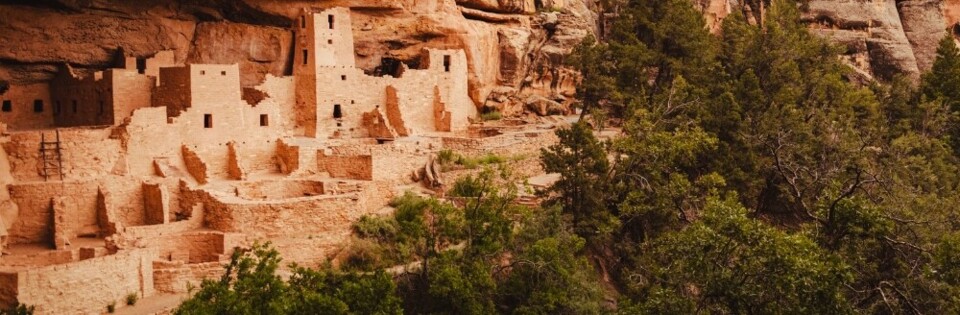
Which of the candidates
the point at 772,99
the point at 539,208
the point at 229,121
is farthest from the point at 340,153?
the point at 772,99

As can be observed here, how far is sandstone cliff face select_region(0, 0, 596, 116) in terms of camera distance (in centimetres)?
2581

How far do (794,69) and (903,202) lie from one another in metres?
11.1

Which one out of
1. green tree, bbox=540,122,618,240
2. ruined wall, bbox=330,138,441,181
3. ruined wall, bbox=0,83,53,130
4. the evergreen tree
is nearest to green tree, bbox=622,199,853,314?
green tree, bbox=540,122,618,240

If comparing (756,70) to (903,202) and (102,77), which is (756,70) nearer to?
(903,202)

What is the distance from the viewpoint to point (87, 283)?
1841cm

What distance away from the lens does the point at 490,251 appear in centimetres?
2138

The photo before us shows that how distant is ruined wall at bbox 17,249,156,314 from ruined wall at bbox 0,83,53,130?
846 centimetres

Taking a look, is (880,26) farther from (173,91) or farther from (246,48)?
(173,91)

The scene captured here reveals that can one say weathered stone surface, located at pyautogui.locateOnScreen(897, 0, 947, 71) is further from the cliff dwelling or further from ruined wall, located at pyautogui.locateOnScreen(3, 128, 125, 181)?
ruined wall, located at pyautogui.locateOnScreen(3, 128, 125, 181)

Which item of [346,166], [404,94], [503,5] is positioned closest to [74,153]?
[346,166]

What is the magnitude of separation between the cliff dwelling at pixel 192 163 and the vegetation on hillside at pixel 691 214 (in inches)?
47.2

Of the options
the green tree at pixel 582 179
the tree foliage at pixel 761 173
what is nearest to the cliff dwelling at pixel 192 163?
the green tree at pixel 582 179

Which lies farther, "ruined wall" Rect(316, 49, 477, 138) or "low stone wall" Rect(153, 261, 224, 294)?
"ruined wall" Rect(316, 49, 477, 138)

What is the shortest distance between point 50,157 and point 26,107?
6.01 meters
